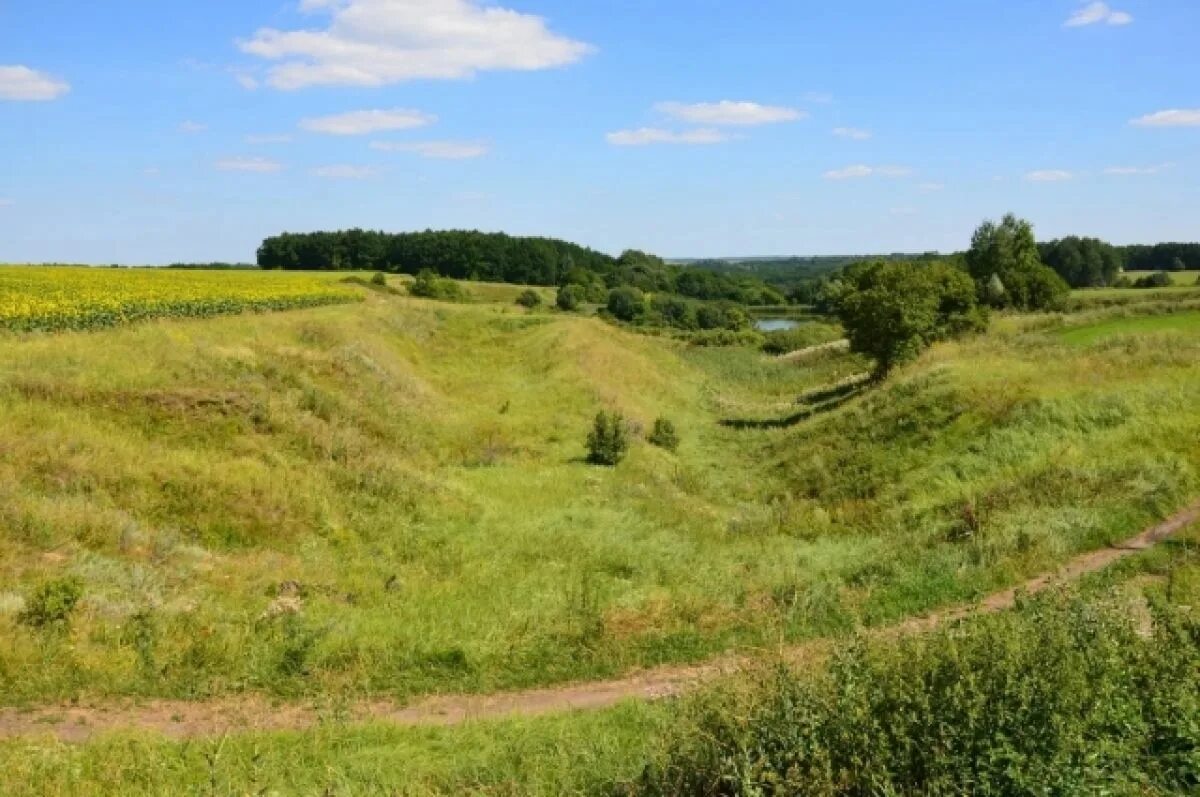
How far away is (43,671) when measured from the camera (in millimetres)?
8992

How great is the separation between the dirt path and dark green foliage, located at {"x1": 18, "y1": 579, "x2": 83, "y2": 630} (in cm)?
163

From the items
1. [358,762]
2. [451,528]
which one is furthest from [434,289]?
[358,762]

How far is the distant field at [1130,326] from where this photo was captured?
32281 millimetres

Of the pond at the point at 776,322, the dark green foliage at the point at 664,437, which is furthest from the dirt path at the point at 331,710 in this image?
the pond at the point at 776,322

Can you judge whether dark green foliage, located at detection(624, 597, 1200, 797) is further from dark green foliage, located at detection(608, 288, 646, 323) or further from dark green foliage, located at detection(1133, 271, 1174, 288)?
dark green foliage, located at detection(1133, 271, 1174, 288)

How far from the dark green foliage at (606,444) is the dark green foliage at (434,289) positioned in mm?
48806

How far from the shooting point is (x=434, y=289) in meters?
74.7

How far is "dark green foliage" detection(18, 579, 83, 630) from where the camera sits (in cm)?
974

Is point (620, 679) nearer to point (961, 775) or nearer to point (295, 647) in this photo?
point (295, 647)

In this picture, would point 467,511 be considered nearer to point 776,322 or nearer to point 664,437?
point 664,437

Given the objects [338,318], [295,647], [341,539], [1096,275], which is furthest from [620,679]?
[1096,275]

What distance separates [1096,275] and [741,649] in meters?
111

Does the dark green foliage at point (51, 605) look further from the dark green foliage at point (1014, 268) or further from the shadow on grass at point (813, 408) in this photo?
Answer: the dark green foliage at point (1014, 268)

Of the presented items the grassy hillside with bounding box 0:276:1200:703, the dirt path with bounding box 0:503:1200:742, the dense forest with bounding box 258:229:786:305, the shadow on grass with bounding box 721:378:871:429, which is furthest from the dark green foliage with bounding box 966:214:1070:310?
the dense forest with bounding box 258:229:786:305
